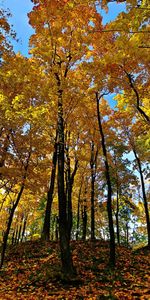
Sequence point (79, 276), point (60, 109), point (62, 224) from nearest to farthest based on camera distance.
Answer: point (79, 276)
point (62, 224)
point (60, 109)

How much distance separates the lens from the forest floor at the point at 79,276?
7.44 m

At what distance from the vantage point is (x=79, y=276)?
925cm

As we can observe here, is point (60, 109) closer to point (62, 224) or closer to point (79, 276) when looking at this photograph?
point (62, 224)

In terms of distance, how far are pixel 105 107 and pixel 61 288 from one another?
13.9m

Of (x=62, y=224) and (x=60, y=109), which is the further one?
(x=60, y=109)

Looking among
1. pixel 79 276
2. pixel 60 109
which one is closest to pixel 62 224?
pixel 79 276

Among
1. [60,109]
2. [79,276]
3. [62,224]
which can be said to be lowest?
[79,276]

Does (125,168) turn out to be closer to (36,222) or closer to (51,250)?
(51,250)

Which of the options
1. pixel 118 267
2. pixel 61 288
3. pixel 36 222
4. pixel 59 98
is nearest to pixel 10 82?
pixel 59 98

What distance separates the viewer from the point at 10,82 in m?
11.0

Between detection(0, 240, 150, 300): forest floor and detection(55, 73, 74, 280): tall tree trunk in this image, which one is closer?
detection(0, 240, 150, 300): forest floor

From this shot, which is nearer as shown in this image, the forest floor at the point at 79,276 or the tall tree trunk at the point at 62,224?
the forest floor at the point at 79,276

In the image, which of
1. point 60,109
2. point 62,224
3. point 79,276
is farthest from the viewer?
point 60,109

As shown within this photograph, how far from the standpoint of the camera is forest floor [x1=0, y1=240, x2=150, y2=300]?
7.44 m
